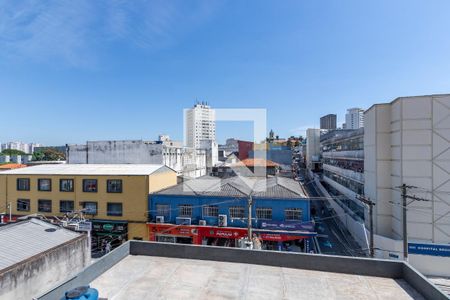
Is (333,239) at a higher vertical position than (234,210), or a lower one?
lower

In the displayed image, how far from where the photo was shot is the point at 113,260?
8.66 m

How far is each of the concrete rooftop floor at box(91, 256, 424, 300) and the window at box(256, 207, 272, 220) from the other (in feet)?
45.0

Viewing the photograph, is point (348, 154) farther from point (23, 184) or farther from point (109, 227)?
point (23, 184)

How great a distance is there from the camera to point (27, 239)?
1322 cm

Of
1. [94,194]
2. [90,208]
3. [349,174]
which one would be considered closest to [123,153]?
[94,194]

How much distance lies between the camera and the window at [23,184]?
27.7 metres

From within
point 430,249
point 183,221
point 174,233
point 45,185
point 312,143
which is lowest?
point 174,233

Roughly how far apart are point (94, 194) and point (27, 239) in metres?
13.1

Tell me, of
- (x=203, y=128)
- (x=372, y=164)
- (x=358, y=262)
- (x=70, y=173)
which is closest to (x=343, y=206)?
(x=372, y=164)

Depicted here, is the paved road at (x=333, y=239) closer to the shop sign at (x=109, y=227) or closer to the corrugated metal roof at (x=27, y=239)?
the shop sign at (x=109, y=227)

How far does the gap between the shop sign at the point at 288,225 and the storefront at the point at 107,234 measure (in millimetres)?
12863

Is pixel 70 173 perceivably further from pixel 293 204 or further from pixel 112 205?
pixel 293 204

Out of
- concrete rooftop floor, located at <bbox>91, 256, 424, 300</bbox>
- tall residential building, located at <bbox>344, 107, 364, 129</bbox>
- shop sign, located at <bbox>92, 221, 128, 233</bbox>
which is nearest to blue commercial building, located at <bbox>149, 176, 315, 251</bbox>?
shop sign, located at <bbox>92, 221, 128, 233</bbox>

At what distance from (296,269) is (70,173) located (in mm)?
25731
